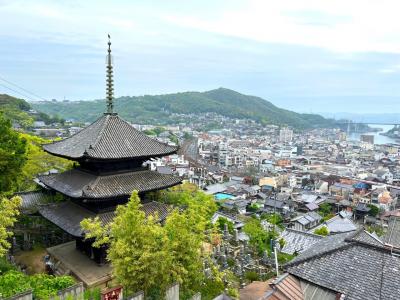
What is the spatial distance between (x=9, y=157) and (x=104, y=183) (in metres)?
7.84

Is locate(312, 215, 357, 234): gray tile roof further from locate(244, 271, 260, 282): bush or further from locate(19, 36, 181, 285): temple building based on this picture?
locate(19, 36, 181, 285): temple building

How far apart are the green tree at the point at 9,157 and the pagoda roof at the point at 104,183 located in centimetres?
229

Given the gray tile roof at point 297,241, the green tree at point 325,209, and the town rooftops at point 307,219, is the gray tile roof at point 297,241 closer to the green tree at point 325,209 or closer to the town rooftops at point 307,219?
the town rooftops at point 307,219

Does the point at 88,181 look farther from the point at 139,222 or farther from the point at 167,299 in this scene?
the point at 167,299

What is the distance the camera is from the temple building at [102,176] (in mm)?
18156

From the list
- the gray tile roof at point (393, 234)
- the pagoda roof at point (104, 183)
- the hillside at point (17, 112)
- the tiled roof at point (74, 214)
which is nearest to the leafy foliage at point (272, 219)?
the gray tile roof at point (393, 234)

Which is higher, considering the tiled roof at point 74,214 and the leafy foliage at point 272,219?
the tiled roof at point 74,214

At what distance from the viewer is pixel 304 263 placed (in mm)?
12859

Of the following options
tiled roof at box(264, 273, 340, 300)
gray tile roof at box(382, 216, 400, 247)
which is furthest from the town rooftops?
tiled roof at box(264, 273, 340, 300)

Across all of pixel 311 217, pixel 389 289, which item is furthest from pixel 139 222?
pixel 311 217

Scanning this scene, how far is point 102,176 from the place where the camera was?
1902cm

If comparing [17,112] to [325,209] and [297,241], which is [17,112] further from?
[297,241]

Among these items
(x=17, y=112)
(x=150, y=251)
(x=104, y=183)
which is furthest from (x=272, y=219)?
(x=17, y=112)

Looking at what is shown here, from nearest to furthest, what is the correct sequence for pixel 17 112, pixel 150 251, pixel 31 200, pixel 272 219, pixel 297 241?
pixel 150 251 < pixel 31 200 < pixel 297 241 < pixel 272 219 < pixel 17 112
